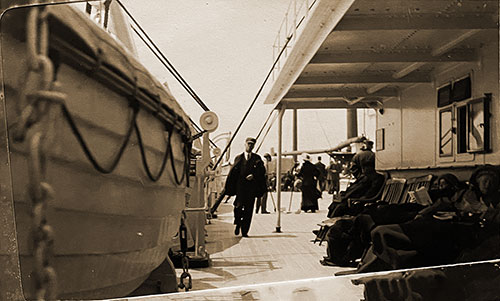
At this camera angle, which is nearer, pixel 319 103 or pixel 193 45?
pixel 193 45

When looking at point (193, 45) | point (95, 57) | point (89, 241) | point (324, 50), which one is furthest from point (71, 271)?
point (324, 50)

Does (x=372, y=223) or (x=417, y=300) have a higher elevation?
(x=372, y=223)

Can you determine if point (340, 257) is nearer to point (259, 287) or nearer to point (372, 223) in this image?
point (372, 223)

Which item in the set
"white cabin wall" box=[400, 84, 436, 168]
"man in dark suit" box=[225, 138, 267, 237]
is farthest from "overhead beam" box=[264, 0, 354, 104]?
"white cabin wall" box=[400, 84, 436, 168]

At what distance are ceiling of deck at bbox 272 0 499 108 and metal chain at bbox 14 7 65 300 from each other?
57 centimetres

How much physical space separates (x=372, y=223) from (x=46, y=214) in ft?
2.89

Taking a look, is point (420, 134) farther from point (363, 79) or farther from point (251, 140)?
point (251, 140)

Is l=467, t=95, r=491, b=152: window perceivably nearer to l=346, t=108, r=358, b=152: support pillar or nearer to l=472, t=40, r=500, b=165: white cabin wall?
l=472, t=40, r=500, b=165: white cabin wall

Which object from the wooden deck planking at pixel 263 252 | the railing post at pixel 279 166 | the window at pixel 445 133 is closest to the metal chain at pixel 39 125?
the wooden deck planking at pixel 263 252

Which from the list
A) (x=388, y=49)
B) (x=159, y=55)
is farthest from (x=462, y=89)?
(x=159, y=55)

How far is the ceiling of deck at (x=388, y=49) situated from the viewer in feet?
3.90

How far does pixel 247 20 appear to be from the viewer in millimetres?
1073

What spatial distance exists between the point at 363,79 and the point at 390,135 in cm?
20

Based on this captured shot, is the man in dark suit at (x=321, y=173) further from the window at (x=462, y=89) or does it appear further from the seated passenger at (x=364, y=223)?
the window at (x=462, y=89)
